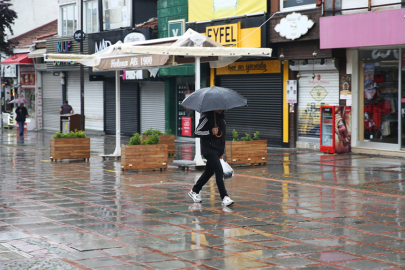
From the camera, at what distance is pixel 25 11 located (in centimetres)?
3978

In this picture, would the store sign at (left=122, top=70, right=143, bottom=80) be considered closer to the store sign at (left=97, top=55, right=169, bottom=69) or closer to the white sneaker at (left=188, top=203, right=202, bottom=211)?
the store sign at (left=97, top=55, right=169, bottom=69)

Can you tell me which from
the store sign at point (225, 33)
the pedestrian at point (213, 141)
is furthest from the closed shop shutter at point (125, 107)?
the pedestrian at point (213, 141)

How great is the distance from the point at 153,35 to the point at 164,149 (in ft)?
39.1

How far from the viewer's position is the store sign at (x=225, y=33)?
19.9 m

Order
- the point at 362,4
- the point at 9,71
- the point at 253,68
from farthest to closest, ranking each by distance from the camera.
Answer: the point at 9,71 < the point at 253,68 < the point at 362,4

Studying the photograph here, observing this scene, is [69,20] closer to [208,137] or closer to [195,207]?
[208,137]

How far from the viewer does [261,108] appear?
20453 mm

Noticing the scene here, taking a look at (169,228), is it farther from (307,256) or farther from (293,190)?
(293,190)

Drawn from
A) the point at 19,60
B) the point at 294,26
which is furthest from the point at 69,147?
the point at 19,60

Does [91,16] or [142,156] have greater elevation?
[91,16]

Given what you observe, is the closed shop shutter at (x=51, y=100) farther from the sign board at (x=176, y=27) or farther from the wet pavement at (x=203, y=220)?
the wet pavement at (x=203, y=220)

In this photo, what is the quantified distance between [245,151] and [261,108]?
6.39m

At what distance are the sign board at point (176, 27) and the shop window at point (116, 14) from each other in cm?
319

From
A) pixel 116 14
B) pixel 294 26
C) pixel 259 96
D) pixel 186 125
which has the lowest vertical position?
pixel 186 125
